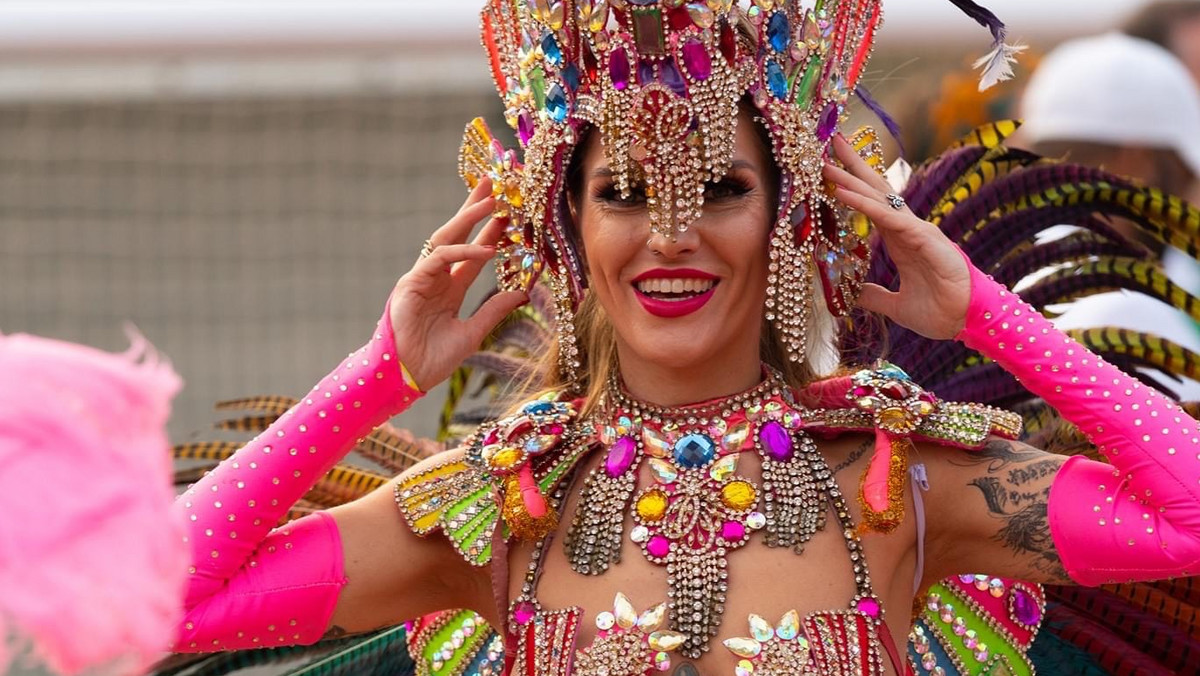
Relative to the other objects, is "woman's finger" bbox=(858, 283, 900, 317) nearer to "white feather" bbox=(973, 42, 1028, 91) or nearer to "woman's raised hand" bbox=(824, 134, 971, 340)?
"woman's raised hand" bbox=(824, 134, 971, 340)

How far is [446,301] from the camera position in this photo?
3.04m

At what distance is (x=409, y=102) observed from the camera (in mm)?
8984

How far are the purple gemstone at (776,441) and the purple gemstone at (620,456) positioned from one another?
19 centimetres

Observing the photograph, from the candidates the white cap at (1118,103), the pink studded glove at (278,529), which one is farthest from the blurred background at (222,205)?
the pink studded glove at (278,529)

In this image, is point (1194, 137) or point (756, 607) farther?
point (1194, 137)

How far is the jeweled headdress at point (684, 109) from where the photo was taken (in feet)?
9.07

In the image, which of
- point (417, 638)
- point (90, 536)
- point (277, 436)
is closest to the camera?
point (90, 536)

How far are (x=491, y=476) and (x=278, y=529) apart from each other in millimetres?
327

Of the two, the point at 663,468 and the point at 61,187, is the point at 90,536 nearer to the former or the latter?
the point at 663,468

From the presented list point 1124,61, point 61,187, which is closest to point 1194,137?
point 1124,61

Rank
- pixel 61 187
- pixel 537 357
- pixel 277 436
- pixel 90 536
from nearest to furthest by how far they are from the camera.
Answer: pixel 90 536, pixel 277 436, pixel 537 357, pixel 61 187

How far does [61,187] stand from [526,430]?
21.2 ft

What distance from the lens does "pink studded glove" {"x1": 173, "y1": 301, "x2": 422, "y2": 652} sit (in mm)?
2883

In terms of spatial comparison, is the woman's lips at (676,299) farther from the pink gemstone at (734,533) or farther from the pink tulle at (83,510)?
the pink tulle at (83,510)
